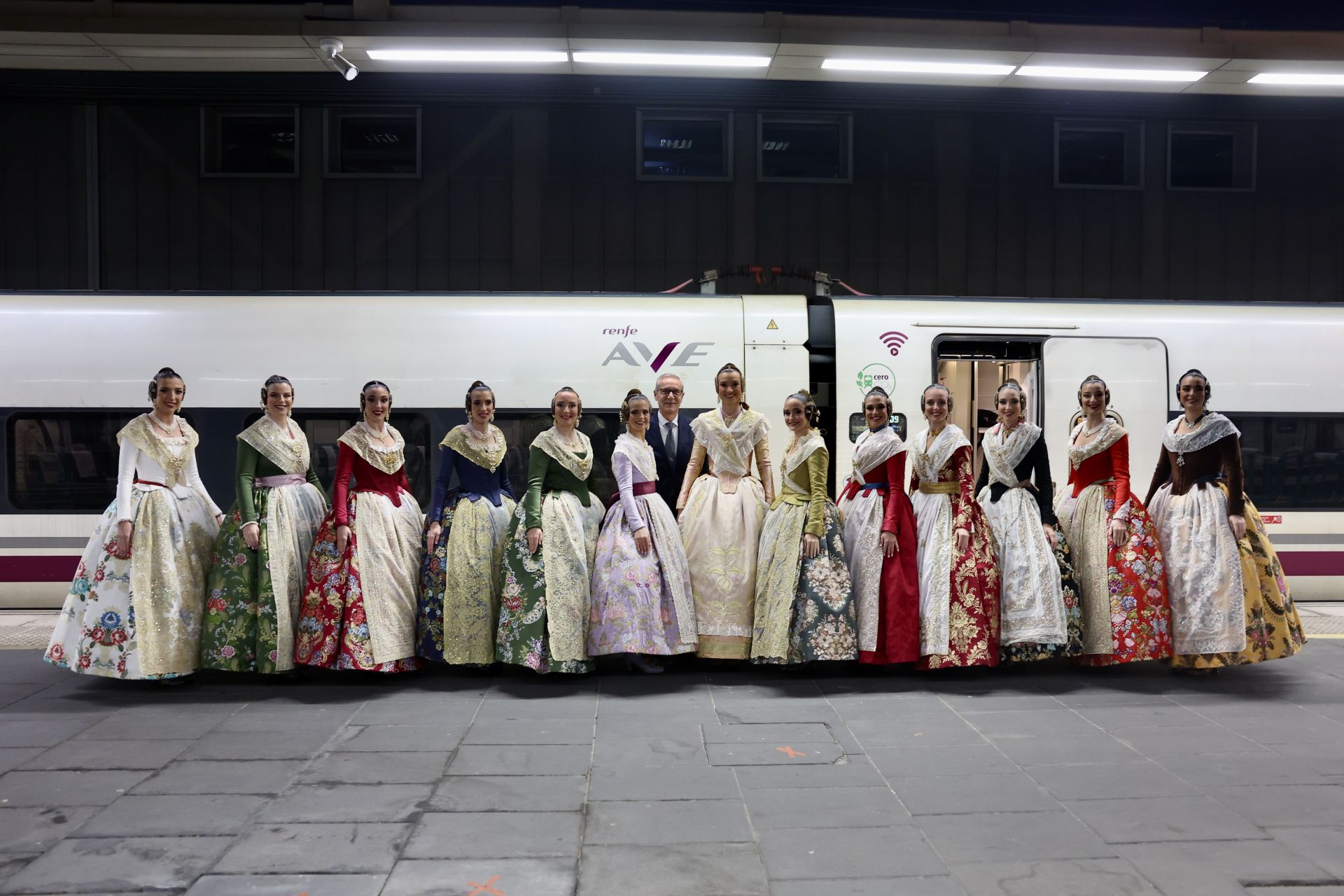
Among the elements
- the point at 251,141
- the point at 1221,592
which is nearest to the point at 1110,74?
the point at 1221,592

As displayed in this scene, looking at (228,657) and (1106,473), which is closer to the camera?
(228,657)

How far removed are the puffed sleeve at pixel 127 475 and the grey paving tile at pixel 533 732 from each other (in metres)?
2.36

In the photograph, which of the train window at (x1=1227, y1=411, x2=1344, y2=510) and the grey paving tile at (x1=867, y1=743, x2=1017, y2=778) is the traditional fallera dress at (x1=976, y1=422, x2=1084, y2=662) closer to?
the grey paving tile at (x1=867, y1=743, x2=1017, y2=778)

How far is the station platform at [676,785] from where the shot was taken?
2.97 metres

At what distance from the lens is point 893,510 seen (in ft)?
17.9

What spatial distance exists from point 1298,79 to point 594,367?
19.4 ft

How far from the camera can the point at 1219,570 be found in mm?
5387

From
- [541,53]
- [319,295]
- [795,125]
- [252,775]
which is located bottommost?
[252,775]

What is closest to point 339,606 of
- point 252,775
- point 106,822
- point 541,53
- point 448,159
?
point 252,775

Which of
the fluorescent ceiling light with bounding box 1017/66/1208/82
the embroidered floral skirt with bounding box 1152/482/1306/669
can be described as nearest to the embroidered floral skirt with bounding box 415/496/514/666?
the embroidered floral skirt with bounding box 1152/482/1306/669

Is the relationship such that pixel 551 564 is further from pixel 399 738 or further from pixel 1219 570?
pixel 1219 570

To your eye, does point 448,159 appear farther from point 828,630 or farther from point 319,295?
point 828,630

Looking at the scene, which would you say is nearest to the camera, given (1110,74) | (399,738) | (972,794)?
(972,794)

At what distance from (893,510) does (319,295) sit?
458cm
